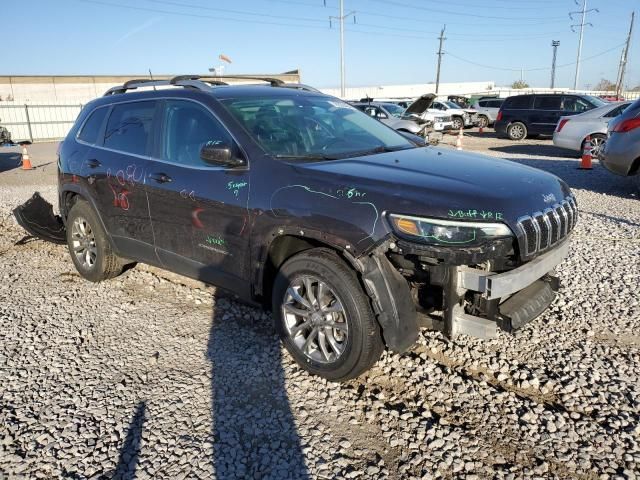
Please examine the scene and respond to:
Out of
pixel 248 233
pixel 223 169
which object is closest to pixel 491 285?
pixel 248 233

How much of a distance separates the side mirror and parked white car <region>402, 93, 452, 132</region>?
12.4m

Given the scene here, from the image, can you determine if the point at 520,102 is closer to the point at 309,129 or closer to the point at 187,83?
the point at 309,129

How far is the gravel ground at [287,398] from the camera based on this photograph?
102 inches

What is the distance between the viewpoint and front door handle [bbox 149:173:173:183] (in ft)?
13.1

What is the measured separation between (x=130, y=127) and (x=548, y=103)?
58.0 feet

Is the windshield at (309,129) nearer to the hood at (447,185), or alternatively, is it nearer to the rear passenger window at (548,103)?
the hood at (447,185)

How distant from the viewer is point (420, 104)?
51.2 ft

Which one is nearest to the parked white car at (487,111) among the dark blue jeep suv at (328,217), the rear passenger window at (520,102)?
the rear passenger window at (520,102)

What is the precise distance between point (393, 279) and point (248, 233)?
1.11 m

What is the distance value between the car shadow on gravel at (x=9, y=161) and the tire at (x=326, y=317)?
1545cm

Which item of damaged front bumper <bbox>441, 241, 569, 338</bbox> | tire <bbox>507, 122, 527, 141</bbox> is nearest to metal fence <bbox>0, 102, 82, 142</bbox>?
tire <bbox>507, 122, 527, 141</bbox>

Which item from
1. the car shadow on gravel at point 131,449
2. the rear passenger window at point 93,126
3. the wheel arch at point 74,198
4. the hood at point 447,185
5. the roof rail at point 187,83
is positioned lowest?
the car shadow on gravel at point 131,449

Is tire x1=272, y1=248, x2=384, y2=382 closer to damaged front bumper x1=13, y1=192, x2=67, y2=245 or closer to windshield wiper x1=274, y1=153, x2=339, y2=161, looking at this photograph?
windshield wiper x1=274, y1=153, x2=339, y2=161

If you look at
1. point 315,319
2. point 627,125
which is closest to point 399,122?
point 627,125
